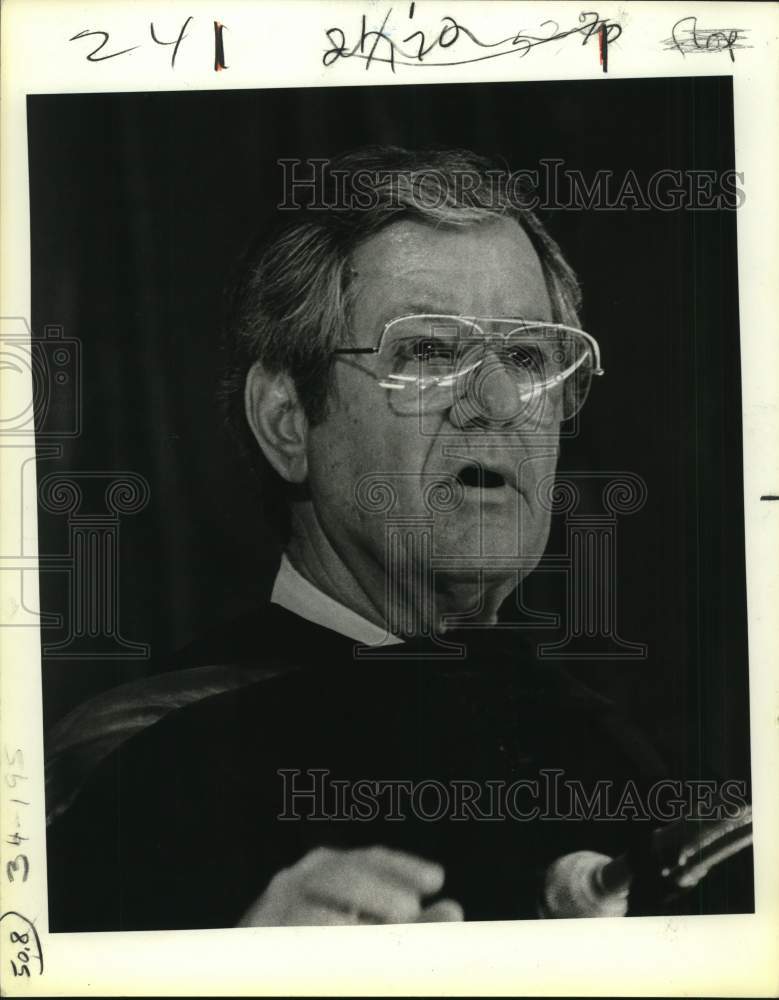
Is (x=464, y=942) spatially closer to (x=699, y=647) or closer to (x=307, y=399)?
(x=699, y=647)

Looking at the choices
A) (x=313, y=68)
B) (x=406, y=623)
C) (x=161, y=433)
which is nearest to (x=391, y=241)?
(x=313, y=68)

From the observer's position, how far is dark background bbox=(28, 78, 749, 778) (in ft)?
6.31

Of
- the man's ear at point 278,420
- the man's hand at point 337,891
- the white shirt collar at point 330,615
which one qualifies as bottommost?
the man's hand at point 337,891

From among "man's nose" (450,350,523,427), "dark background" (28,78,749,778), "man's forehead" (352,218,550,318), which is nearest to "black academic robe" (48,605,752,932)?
"dark background" (28,78,749,778)

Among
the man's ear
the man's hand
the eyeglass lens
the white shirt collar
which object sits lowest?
the man's hand

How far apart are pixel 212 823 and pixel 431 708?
519 mm

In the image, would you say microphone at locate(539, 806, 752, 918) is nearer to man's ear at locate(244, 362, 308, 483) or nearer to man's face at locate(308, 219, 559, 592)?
man's face at locate(308, 219, 559, 592)

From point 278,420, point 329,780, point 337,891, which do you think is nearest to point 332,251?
point 278,420

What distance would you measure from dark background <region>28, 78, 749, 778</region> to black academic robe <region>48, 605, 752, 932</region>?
141 mm

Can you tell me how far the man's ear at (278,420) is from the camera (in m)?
1.91
